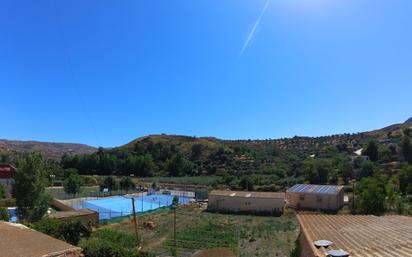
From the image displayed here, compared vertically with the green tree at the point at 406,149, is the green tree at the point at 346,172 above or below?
below

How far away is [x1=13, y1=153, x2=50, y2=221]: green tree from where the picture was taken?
2766cm

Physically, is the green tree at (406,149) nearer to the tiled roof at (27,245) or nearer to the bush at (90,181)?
the bush at (90,181)

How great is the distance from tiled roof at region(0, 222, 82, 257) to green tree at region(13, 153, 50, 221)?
11.4 m

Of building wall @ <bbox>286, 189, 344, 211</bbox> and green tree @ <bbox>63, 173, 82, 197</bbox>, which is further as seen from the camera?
green tree @ <bbox>63, 173, 82, 197</bbox>

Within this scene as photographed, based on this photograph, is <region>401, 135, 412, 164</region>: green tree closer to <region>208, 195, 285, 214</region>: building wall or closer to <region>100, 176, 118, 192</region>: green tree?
<region>208, 195, 285, 214</region>: building wall

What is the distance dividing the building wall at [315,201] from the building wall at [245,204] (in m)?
3.28

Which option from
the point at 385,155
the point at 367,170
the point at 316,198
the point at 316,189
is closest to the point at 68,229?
the point at 316,198

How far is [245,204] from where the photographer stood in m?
44.1

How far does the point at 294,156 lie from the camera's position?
9000 cm

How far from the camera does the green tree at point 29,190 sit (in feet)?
90.7

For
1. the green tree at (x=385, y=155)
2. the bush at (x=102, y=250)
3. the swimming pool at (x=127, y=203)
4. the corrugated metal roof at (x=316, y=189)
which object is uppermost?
the green tree at (x=385, y=155)

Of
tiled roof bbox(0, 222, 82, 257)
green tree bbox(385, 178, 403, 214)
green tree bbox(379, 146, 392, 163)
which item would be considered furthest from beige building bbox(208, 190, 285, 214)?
green tree bbox(379, 146, 392, 163)

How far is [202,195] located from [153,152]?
176ft

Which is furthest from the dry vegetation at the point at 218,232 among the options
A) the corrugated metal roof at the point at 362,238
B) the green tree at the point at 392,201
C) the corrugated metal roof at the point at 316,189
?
the corrugated metal roof at the point at 362,238
